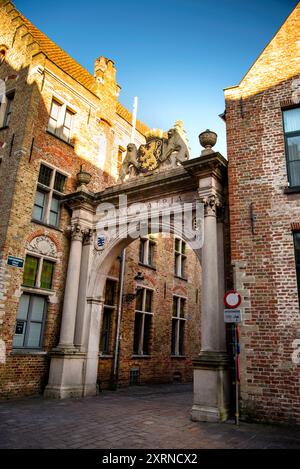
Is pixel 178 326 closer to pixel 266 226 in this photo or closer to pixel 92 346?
pixel 92 346

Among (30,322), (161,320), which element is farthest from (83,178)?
(161,320)

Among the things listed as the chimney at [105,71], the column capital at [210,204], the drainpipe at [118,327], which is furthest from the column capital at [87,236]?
the chimney at [105,71]

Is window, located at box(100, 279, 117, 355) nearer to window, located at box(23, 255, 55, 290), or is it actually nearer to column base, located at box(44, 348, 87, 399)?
column base, located at box(44, 348, 87, 399)

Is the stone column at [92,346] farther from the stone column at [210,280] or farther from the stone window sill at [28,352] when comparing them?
the stone column at [210,280]

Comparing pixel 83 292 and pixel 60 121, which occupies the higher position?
pixel 60 121

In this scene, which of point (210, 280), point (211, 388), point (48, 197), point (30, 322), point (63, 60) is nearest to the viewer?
point (211, 388)

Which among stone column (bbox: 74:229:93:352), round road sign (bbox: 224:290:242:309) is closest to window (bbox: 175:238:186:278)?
stone column (bbox: 74:229:93:352)

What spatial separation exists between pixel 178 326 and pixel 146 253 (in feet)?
13.3

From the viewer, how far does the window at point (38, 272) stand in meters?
10.2

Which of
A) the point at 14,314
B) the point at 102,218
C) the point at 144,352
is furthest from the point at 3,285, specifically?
the point at 144,352

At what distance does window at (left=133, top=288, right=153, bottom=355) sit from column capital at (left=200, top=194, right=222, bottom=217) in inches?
259

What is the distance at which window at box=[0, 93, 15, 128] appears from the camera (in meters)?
11.9

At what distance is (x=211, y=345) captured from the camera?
766cm

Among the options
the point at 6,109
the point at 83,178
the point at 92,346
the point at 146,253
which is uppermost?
the point at 6,109
